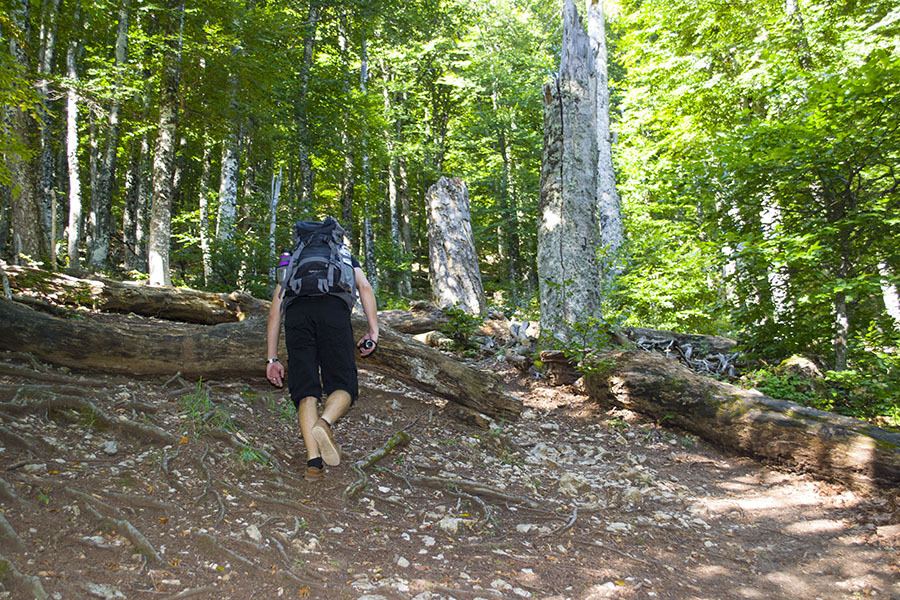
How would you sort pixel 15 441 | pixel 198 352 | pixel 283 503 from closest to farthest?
pixel 15 441, pixel 283 503, pixel 198 352

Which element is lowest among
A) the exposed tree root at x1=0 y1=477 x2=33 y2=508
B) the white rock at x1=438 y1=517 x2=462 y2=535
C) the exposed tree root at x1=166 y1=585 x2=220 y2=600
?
the white rock at x1=438 y1=517 x2=462 y2=535

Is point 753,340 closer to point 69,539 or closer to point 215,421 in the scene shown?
point 215,421

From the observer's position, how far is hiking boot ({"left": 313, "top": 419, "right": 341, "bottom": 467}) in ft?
12.0

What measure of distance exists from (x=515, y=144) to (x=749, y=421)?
73.3ft

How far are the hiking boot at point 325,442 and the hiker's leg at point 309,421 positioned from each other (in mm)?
46

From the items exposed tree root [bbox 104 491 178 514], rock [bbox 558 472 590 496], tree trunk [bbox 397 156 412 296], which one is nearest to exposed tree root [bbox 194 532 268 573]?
exposed tree root [bbox 104 491 178 514]

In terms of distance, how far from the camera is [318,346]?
12.8ft

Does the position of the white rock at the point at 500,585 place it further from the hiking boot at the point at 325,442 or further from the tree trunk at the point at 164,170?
the tree trunk at the point at 164,170

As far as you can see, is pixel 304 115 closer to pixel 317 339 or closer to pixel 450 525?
pixel 317 339

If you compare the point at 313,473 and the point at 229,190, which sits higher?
the point at 229,190

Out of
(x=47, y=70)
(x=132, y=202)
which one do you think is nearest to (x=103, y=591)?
(x=47, y=70)

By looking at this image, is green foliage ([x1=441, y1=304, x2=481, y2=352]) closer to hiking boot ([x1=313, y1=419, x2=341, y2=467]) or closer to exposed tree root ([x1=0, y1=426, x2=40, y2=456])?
hiking boot ([x1=313, y1=419, x2=341, y2=467])

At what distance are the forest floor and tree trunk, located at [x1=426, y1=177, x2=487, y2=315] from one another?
7535 millimetres

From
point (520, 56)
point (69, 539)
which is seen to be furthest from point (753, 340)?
point (520, 56)
